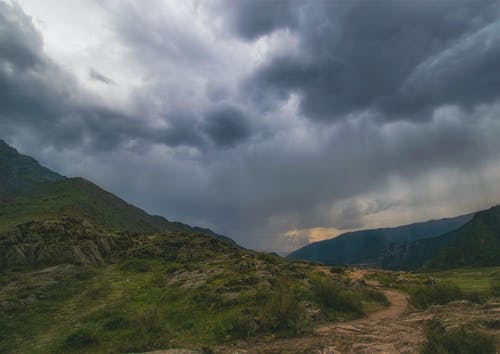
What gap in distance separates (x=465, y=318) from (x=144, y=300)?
24.4 metres

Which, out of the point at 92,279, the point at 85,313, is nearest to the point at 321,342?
the point at 85,313

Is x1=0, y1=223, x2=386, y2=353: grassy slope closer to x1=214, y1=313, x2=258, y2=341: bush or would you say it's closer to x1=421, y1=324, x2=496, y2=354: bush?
x1=214, y1=313, x2=258, y2=341: bush

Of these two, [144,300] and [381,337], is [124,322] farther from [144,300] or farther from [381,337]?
[381,337]

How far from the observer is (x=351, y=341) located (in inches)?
659

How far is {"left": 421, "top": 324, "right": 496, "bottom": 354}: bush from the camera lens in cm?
1237

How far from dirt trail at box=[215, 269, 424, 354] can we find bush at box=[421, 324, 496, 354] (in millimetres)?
Result: 1264

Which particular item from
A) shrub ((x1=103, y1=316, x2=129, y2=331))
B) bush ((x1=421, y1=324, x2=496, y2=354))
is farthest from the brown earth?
shrub ((x1=103, y1=316, x2=129, y2=331))

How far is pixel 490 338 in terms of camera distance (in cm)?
1285

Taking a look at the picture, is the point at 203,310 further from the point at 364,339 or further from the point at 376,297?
the point at 376,297

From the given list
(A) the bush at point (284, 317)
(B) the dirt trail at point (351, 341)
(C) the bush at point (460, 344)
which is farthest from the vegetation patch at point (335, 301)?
(C) the bush at point (460, 344)

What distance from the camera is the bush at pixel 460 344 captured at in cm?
1237

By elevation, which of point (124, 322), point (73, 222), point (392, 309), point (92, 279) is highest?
point (73, 222)

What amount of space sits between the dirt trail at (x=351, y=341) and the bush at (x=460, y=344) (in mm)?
1264

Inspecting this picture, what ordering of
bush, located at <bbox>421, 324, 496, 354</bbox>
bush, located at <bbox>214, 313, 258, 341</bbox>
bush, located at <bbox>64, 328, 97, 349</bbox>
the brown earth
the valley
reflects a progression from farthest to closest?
bush, located at <bbox>214, 313, 258, 341</bbox>
bush, located at <bbox>64, 328, 97, 349</bbox>
the valley
the brown earth
bush, located at <bbox>421, 324, 496, 354</bbox>
